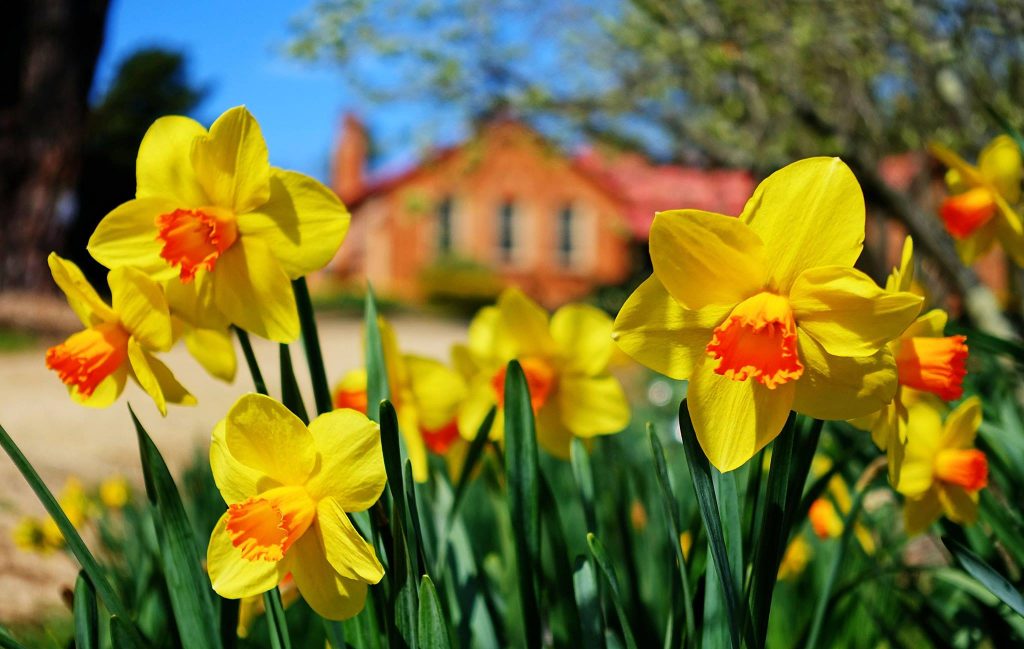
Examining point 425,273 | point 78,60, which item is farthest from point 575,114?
point 425,273

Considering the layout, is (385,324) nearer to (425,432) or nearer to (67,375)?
(425,432)

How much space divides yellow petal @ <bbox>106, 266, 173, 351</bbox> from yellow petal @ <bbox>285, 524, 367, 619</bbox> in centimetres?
26

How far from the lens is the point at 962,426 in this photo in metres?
1.09

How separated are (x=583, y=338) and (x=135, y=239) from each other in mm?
638

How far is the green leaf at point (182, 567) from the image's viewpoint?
0.91 m

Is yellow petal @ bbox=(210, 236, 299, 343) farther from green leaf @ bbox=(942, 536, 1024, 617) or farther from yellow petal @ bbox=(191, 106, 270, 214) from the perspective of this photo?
green leaf @ bbox=(942, 536, 1024, 617)

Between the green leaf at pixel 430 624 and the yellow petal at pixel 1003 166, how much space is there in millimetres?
1036

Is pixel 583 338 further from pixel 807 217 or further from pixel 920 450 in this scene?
pixel 807 217

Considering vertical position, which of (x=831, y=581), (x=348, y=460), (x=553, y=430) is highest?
(x=348, y=460)

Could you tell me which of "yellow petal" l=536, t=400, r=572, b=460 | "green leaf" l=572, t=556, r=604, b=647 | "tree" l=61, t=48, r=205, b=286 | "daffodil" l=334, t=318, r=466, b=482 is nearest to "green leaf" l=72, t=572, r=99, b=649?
"daffodil" l=334, t=318, r=466, b=482

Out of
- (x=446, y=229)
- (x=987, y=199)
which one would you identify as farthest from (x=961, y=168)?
(x=446, y=229)

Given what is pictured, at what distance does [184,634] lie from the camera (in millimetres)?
914

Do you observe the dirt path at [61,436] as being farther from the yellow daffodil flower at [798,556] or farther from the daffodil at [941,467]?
the daffodil at [941,467]

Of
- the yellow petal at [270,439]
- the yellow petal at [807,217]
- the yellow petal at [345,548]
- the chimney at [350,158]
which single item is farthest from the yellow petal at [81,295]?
the chimney at [350,158]
